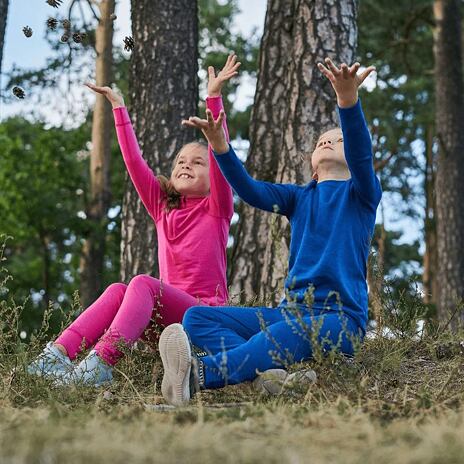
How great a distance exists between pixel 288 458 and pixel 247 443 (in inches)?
6.3

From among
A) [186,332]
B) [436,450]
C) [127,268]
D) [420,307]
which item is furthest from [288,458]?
[127,268]

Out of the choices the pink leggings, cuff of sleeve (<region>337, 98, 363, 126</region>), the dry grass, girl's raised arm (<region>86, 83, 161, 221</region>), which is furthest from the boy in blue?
girl's raised arm (<region>86, 83, 161, 221</region>)

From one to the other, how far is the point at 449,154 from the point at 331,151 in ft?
24.0

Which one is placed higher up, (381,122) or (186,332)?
(381,122)

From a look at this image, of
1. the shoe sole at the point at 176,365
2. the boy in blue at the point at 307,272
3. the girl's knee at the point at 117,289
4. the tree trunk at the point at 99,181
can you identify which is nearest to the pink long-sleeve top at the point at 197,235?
the girl's knee at the point at 117,289

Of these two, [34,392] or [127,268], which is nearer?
[34,392]

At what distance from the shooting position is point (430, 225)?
17188 millimetres

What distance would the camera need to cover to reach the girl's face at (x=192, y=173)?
456 cm

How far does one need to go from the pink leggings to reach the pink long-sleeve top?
260 mm

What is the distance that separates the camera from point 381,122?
1639 centimetres

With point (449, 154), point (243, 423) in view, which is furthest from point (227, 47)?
point (243, 423)

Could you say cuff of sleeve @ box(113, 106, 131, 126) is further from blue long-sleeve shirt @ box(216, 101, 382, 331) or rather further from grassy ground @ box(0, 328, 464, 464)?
grassy ground @ box(0, 328, 464, 464)

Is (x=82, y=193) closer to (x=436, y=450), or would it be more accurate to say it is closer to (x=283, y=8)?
(x=283, y=8)

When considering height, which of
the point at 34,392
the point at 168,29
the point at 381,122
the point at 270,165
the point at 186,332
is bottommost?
the point at 34,392
